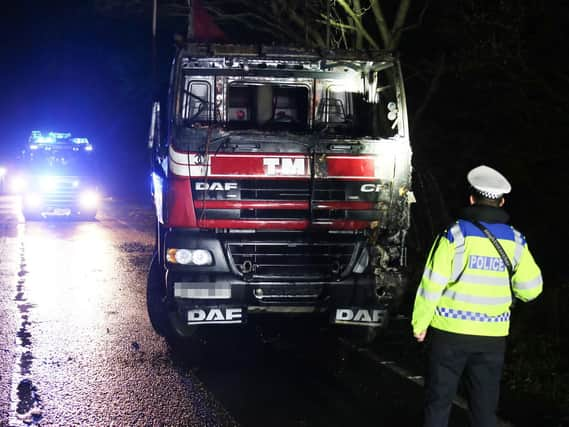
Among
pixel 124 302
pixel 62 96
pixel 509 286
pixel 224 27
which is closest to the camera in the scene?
pixel 509 286

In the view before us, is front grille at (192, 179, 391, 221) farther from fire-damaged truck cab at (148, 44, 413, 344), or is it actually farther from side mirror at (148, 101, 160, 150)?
side mirror at (148, 101, 160, 150)

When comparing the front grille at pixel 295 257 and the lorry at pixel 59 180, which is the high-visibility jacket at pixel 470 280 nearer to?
the front grille at pixel 295 257

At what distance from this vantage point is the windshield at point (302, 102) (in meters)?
7.79

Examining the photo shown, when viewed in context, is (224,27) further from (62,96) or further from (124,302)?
(62,96)

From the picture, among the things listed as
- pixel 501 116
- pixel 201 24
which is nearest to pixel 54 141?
pixel 201 24

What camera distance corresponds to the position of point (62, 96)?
6288cm

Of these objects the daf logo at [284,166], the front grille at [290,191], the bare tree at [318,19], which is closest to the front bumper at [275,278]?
the front grille at [290,191]

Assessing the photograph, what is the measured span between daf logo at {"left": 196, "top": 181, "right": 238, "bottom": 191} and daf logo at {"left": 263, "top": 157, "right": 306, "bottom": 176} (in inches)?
14.1

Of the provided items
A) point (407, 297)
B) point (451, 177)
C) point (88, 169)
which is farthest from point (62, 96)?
point (407, 297)

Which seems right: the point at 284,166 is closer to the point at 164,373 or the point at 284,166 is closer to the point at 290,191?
the point at 290,191

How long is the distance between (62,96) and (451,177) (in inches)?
2070

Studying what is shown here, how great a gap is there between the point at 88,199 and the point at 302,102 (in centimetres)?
1360

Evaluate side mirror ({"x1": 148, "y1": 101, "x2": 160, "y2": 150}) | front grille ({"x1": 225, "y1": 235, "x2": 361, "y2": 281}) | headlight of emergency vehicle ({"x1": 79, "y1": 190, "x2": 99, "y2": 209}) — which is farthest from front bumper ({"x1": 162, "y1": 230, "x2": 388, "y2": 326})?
headlight of emergency vehicle ({"x1": 79, "y1": 190, "x2": 99, "y2": 209})

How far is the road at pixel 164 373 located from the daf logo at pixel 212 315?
0.37m
